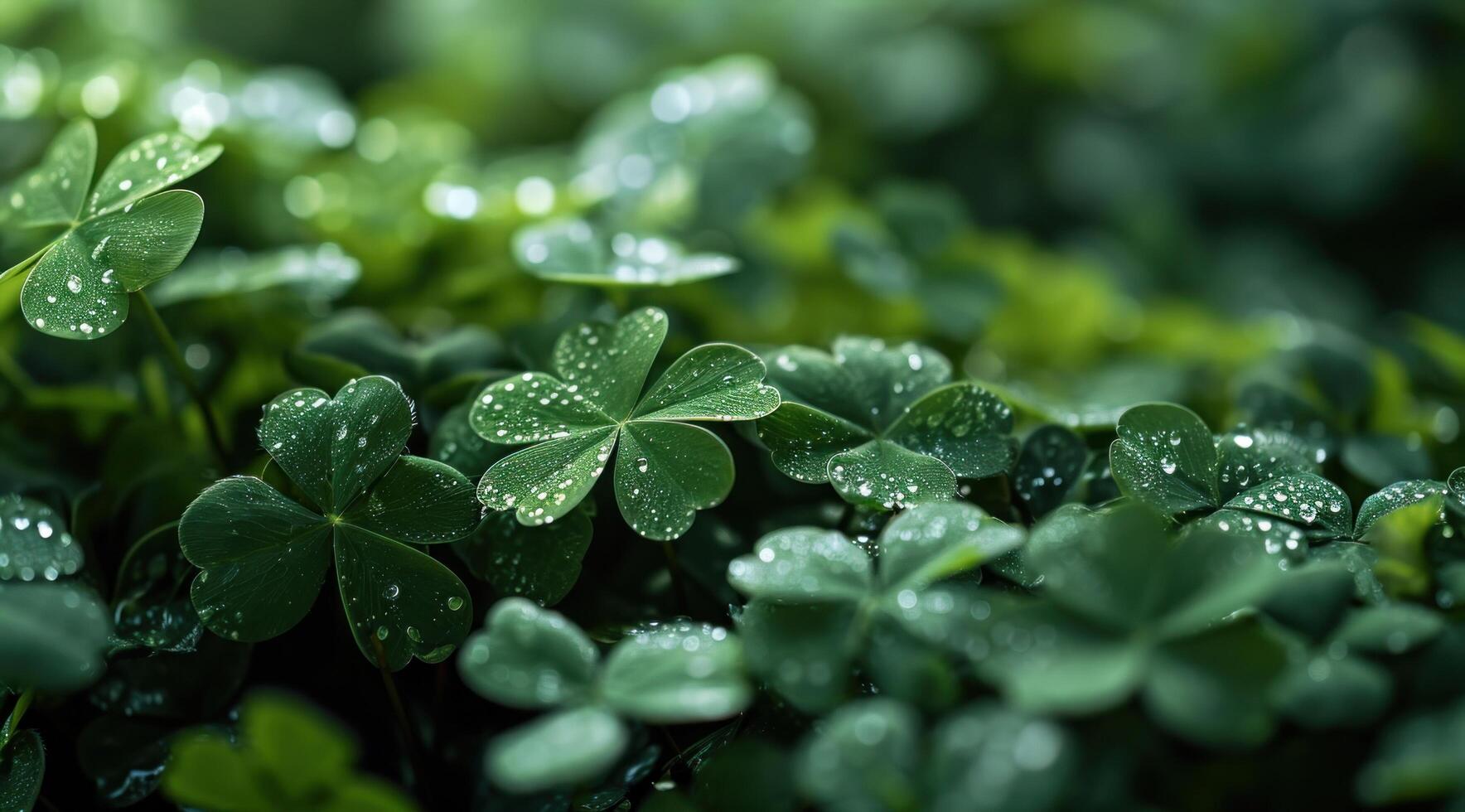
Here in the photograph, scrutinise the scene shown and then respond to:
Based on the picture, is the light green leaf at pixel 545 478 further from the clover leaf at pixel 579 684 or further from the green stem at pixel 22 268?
the green stem at pixel 22 268

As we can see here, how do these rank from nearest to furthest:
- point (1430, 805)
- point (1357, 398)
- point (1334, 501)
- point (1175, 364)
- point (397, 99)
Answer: point (1430, 805) < point (1334, 501) < point (1357, 398) < point (1175, 364) < point (397, 99)

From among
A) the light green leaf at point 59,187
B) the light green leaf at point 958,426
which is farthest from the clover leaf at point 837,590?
the light green leaf at point 59,187

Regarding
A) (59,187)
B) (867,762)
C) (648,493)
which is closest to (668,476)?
(648,493)

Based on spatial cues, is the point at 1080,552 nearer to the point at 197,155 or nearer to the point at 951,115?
the point at 197,155

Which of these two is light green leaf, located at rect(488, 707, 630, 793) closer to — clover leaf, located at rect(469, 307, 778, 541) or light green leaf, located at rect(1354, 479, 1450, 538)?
clover leaf, located at rect(469, 307, 778, 541)

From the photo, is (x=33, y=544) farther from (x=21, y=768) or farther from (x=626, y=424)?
(x=626, y=424)

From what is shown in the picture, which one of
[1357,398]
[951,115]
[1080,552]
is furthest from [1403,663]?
[951,115]

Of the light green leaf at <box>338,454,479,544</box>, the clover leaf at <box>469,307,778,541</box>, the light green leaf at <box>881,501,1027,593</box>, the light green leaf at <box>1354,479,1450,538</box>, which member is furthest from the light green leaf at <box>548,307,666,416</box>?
the light green leaf at <box>1354,479,1450,538</box>
